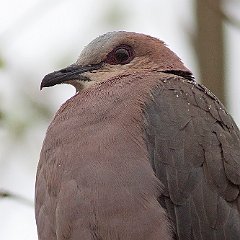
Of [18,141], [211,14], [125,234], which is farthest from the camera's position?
[18,141]

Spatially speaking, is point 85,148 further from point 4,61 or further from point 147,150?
point 4,61

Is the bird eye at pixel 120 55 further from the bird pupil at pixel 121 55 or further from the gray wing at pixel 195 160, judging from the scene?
the gray wing at pixel 195 160

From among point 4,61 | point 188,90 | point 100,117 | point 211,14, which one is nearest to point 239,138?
point 188,90

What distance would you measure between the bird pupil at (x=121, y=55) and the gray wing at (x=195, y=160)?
2.01 feet

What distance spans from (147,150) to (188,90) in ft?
2.05

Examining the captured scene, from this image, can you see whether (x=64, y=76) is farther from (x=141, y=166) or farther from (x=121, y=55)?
(x=141, y=166)

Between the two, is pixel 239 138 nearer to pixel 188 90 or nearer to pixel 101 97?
pixel 188 90

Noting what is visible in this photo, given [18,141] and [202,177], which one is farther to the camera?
[18,141]

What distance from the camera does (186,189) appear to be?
633 cm

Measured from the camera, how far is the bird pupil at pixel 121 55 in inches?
287

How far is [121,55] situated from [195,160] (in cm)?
126

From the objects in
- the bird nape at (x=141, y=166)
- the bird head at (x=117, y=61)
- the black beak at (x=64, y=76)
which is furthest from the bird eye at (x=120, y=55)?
the bird nape at (x=141, y=166)

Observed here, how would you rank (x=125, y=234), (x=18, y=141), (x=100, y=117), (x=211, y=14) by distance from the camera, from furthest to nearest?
(x=18, y=141) → (x=211, y=14) → (x=100, y=117) → (x=125, y=234)

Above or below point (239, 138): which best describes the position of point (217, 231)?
below
